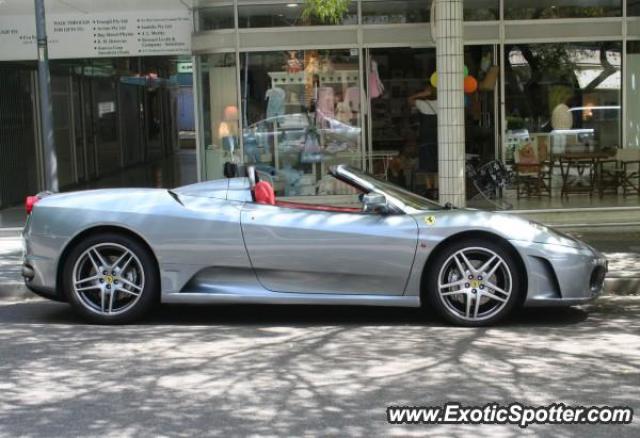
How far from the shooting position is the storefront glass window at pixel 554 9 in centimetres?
1275

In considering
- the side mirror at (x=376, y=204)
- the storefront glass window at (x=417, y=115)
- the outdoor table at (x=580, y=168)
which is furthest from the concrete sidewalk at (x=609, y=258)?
the side mirror at (x=376, y=204)

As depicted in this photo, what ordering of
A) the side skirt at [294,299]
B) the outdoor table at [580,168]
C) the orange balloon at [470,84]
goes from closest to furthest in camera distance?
1. the side skirt at [294,299]
2. the orange balloon at [470,84]
3. the outdoor table at [580,168]

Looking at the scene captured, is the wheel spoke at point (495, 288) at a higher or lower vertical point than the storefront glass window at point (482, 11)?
lower

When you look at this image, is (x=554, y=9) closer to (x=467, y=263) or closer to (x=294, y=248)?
(x=467, y=263)

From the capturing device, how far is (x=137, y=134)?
973 inches

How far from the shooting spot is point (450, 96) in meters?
9.87

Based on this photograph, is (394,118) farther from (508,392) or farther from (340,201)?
(508,392)

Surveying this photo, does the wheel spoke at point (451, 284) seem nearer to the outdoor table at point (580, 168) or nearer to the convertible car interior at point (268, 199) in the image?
the convertible car interior at point (268, 199)

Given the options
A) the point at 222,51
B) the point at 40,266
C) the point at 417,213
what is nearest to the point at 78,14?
the point at 222,51

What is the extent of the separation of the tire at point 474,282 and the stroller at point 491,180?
6475 mm

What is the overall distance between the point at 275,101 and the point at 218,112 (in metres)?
0.90

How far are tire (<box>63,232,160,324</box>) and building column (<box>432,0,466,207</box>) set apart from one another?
15.0 ft

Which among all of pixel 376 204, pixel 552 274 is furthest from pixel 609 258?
Answer: pixel 376 204

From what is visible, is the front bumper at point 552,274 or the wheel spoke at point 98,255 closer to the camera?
the front bumper at point 552,274
